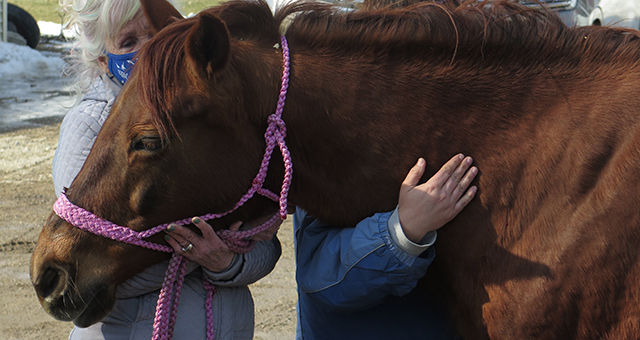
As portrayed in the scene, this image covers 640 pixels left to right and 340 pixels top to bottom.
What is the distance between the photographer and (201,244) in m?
1.75

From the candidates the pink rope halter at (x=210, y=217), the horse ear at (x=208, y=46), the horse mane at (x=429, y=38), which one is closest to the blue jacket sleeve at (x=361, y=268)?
the pink rope halter at (x=210, y=217)

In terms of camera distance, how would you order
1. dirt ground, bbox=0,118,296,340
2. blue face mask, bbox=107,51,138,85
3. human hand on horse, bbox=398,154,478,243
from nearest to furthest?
human hand on horse, bbox=398,154,478,243, blue face mask, bbox=107,51,138,85, dirt ground, bbox=0,118,296,340

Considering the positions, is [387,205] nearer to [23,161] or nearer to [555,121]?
[555,121]

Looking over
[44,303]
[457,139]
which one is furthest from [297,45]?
[44,303]

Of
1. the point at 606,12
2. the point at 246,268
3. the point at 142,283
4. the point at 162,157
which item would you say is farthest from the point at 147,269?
the point at 606,12

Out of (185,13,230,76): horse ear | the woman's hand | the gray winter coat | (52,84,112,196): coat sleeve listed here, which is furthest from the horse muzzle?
(185,13,230,76): horse ear

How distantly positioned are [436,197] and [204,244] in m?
0.73

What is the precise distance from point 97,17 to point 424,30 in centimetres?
127

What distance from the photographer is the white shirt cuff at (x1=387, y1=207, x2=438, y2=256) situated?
1556mm

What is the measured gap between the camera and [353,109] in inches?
64.3

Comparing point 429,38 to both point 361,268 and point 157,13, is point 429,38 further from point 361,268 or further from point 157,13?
point 157,13

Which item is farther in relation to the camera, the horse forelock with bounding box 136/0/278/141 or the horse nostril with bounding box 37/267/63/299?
the horse nostril with bounding box 37/267/63/299

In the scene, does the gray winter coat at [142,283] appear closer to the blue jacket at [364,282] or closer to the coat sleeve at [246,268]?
the coat sleeve at [246,268]

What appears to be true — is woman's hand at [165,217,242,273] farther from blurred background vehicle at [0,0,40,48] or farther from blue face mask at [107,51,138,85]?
blurred background vehicle at [0,0,40,48]
